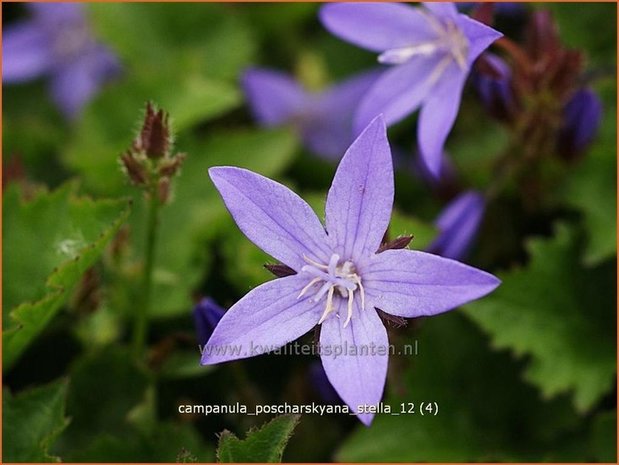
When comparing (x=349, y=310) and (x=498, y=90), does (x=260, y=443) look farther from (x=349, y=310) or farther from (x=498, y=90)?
(x=498, y=90)

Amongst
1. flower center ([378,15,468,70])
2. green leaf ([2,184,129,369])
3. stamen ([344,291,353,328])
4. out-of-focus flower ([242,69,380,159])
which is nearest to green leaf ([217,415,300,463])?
stamen ([344,291,353,328])

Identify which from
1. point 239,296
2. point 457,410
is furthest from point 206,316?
point 457,410

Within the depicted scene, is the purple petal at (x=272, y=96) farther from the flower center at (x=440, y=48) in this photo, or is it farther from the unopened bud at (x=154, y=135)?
the unopened bud at (x=154, y=135)

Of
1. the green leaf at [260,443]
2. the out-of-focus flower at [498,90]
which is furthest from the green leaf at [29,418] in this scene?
the out-of-focus flower at [498,90]

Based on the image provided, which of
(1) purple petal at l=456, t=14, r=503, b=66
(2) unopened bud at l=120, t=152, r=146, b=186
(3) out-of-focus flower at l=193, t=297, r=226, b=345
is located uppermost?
(1) purple petal at l=456, t=14, r=503, b=66

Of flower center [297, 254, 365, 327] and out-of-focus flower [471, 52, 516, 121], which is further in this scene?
out-of-focus flower [471, 52, 516, 121]

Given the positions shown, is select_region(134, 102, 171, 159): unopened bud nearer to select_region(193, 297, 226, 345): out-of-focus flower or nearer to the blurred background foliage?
the blurred background foliage

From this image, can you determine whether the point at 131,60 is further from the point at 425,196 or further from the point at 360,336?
the point at 360,336
